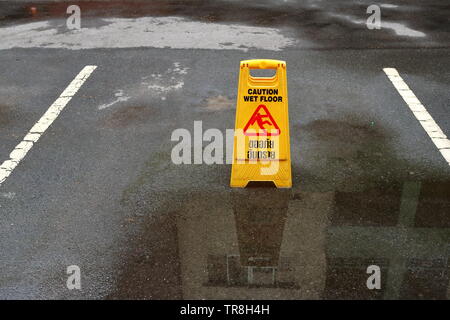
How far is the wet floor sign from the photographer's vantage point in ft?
17.8

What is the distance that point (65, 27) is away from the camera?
11.8m

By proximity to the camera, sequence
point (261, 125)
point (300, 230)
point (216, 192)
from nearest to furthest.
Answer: point (300, 230)
point (261, 125)
point (216, 192)

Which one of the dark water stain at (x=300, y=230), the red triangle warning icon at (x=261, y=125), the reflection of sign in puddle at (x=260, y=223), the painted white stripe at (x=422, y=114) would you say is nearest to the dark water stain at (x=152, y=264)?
the dark water stain at (x=300, y=230)

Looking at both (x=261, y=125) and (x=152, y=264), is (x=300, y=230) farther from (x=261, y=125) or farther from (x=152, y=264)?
(x=152, y=264)

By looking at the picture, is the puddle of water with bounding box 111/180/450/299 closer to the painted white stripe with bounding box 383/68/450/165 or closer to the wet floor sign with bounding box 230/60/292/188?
the wet floor sign with bounding box 230/60/292/188

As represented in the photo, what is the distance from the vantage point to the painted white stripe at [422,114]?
21.5ft

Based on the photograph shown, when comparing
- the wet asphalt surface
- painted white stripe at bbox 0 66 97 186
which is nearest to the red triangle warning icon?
the wet asphalt surface

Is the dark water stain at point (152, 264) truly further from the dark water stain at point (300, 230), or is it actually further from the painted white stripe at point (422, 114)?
the painted white stripe at point (422, 114)

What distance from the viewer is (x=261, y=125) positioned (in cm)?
556

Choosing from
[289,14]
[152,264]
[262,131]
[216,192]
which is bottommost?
[152,264]

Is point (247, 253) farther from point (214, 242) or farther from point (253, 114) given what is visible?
point (253, 114)

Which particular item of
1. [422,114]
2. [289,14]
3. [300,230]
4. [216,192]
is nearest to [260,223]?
[300,230]

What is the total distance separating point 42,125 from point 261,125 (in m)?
3.38

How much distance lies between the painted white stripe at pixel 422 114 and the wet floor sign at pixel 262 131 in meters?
2.13
